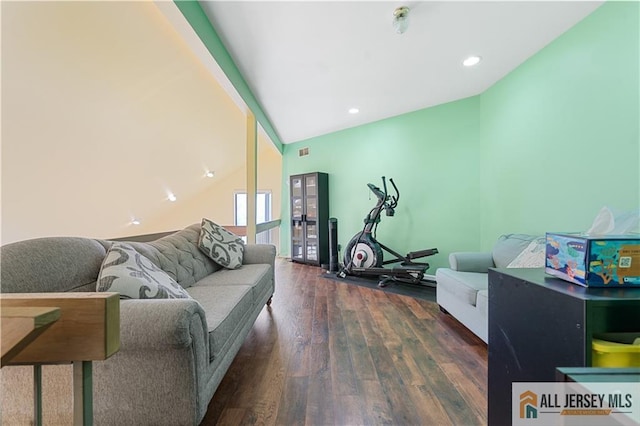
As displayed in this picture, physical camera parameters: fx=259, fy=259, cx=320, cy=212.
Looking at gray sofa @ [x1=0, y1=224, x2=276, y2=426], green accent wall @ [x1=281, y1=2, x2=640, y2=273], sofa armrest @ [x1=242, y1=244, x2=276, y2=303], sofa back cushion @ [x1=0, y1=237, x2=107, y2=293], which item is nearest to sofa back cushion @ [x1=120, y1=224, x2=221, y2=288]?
sofa armrest @ [x1=242, y1=244, x2=276, y2=303]

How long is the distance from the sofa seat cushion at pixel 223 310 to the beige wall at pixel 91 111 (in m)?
1.81

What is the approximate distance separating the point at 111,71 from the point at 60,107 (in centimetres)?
50

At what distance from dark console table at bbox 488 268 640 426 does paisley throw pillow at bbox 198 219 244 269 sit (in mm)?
2187

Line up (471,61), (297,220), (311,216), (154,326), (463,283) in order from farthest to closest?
(297,220) < (311,216) < (471,61) < (463,283) < (154,326)

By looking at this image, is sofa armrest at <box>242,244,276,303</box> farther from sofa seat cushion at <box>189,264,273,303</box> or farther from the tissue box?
the tissue box

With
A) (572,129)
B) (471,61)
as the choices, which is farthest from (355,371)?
(471,61)

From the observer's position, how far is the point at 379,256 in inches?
153

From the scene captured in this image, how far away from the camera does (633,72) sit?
1722 millimetres

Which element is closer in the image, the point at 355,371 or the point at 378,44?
the point at 355,371

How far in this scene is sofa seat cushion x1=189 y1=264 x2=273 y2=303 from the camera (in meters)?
2.09

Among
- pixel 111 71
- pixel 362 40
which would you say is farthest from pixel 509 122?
pixel 111 71

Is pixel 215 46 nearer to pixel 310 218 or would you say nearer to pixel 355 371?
pixel 355 371

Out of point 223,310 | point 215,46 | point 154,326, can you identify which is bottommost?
point 223,310

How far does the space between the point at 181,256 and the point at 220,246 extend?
44 cm
